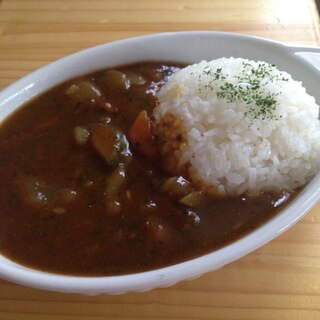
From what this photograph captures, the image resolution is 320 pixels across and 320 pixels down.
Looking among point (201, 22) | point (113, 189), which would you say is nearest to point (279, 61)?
point (201, 22)

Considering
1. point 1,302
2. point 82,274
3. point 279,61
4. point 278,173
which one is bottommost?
point 1,302

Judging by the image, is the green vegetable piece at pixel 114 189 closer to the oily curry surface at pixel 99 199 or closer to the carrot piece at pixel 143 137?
the oily curry surface at pixel 99 199

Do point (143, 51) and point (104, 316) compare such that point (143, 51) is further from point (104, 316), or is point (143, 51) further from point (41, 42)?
point (104, 316)

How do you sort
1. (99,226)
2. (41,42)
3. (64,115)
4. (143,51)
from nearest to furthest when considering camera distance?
1. (99,226)
2. (64,115)
3. (143,51)
4. (41,42)

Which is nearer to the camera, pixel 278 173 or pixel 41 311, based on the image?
pixel 41 311

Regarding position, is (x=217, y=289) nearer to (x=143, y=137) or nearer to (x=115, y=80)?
(x=143, y=137)

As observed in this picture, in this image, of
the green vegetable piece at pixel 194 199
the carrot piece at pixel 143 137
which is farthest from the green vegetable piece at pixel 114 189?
the green vegetable piece at pixel 194 199

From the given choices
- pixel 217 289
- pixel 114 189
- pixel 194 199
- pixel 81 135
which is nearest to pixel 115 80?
pixel 81 135
